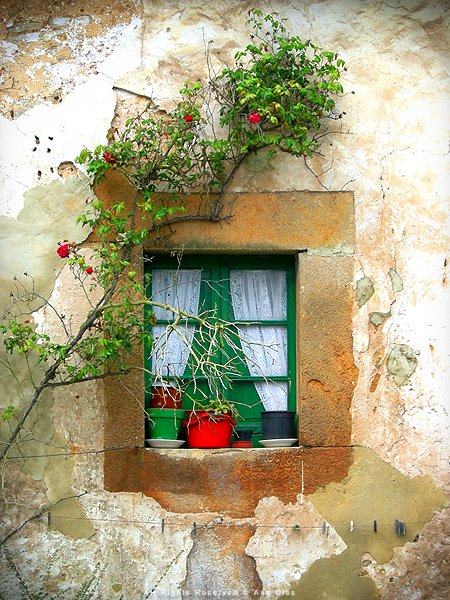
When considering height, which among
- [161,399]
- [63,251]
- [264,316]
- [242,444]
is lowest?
[242,444]

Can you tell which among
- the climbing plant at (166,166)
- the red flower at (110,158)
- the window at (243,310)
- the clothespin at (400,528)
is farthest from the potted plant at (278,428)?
the red flower at (110,158)

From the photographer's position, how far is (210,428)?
15.1 ft

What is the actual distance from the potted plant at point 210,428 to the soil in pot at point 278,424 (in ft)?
0.68

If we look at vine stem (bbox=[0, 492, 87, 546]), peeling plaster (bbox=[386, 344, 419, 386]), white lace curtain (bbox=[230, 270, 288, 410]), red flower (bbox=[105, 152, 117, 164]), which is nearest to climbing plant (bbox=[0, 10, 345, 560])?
red flower (bbox=[105, 152, 117, 164])

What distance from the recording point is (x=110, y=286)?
465 cm

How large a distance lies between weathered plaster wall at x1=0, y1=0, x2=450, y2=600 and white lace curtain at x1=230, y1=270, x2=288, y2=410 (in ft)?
1.35

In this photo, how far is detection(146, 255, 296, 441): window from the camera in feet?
15.9

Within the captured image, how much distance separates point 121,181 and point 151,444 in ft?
5.42

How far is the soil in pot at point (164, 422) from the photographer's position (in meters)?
4.62

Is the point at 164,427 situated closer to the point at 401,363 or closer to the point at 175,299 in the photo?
the point at 175,299

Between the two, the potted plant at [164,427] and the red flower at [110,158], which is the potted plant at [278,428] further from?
the red flower at [110,158]

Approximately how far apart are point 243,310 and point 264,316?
143 mm

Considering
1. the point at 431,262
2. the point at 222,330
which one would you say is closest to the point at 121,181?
the point at 222,330

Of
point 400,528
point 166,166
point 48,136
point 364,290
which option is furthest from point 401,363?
point 48,136
